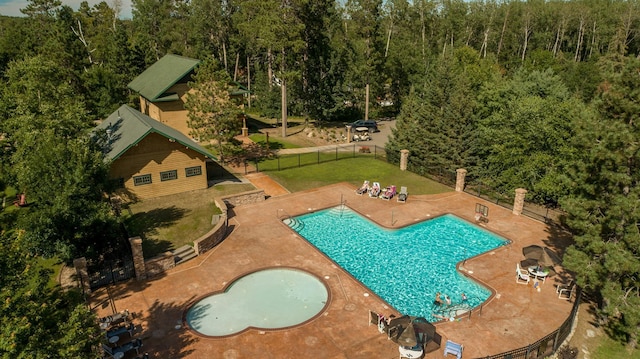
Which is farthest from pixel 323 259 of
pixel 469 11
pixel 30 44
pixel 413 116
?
pixel 469 11

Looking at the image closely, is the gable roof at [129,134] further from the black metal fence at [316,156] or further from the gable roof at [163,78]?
the gable roof at [163,78]

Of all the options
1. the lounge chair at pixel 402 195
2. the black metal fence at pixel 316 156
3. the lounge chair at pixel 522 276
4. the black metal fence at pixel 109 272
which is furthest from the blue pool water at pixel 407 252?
the black metal fence at pixel 316 156

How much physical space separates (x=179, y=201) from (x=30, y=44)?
55.7 metres

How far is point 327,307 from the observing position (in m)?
19.1

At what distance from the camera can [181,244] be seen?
79.3 ft

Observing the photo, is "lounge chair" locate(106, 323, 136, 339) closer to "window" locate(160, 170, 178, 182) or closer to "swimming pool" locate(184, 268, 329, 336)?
"swimming pool" locate(184, 268, 329, 336)

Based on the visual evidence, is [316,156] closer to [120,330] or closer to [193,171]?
[193,171]

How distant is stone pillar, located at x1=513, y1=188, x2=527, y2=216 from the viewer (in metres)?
29.2

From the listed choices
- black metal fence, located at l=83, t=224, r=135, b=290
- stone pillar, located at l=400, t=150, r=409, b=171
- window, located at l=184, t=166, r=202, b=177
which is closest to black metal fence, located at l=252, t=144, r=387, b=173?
stone pillar, located at l=400, t=150, r=409, b=171

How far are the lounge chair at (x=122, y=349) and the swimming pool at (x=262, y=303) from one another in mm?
2405

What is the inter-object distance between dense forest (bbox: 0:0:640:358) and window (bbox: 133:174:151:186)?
4768 mm

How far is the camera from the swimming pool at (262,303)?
18.2 metres

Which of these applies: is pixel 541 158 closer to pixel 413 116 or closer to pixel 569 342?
pixel 413 116

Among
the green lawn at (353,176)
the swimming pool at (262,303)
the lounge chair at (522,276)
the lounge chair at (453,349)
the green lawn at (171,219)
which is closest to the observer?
the lounge chair at (453,349)
